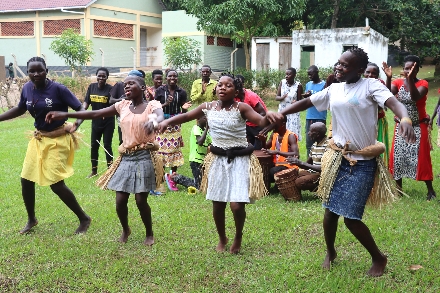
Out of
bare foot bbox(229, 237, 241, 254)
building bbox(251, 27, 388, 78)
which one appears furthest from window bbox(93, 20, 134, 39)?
bare foot bbox(229, 237, 241, 254)

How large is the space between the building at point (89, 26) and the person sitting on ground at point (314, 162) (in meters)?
22.3

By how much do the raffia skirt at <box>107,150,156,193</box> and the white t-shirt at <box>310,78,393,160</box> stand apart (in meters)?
1.90

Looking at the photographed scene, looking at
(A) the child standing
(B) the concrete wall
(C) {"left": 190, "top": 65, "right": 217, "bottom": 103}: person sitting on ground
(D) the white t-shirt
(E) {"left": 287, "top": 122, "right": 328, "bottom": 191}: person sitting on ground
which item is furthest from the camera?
(B) the concrete wall

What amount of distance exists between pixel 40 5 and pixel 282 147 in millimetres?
26137

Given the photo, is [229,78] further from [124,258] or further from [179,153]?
[179,153]

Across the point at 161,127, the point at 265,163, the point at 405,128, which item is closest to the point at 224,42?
the point at 265,163

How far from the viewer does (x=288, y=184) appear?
6887 mm

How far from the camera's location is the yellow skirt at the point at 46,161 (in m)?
5.46

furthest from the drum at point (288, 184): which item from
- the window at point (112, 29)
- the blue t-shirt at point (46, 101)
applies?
the window at point (112, 29)

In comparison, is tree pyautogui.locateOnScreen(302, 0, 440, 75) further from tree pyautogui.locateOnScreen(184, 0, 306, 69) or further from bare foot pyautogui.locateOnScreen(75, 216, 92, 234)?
bare foot pyautogui.locateOnScreen(75, 216, 92, 234)

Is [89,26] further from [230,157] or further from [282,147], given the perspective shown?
[230,157]

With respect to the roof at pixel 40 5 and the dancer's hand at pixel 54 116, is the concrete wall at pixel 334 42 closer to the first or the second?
the roof at pixel 40 5

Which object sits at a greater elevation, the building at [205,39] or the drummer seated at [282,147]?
the building at [205,39]

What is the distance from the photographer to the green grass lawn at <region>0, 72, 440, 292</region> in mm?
4301
